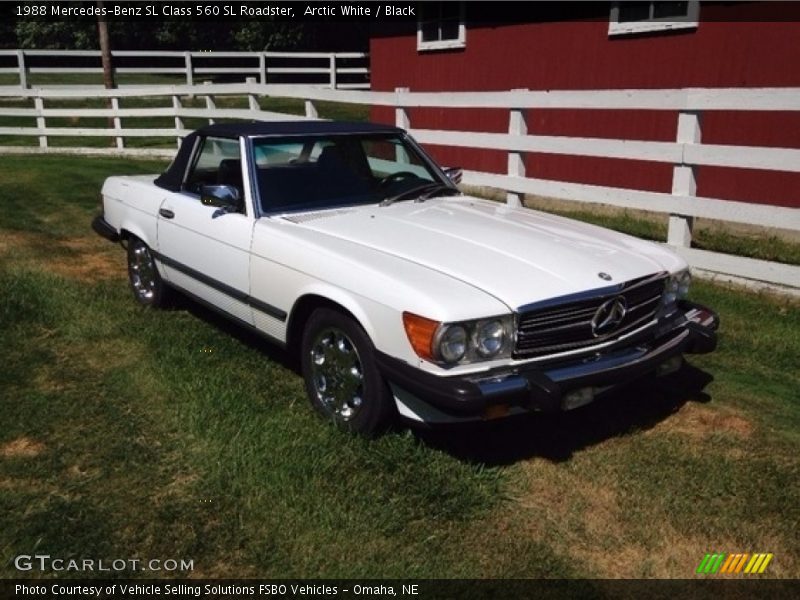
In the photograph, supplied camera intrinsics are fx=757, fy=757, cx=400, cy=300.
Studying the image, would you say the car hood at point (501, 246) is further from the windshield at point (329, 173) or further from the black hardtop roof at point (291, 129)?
the black hardtop roof at point (291, 129)

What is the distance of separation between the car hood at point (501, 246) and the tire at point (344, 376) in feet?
1.47

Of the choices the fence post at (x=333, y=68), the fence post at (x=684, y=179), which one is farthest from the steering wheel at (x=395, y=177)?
the fence post at (x=333, y=68)

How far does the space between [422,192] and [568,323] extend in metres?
1.81

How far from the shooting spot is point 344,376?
377 cm

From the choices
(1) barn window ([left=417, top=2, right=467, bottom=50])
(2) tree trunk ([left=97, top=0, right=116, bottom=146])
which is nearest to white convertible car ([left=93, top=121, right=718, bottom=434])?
(1) barn window ([left=417, top=2, right=467, bottom=50])

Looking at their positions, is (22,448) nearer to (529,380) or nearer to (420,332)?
(420,332)

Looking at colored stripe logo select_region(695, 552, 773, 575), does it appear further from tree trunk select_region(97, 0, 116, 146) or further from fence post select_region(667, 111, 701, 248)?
tree trunk select_region(97, 0, 116, 146)

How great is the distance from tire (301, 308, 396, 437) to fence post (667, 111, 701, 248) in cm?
399

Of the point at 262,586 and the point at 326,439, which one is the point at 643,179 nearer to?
the point at 326,439

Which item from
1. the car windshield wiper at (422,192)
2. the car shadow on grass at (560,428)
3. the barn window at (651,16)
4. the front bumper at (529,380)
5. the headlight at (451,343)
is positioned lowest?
the car shadow on grass at (560,428)

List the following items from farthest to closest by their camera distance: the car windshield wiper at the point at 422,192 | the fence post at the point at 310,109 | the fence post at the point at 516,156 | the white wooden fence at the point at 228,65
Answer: the white wooden fence at the point at 228,65
the fence post at the point at 310,109
the fence post at the point at 516,156
the car windshield wiper at the point at 422,192

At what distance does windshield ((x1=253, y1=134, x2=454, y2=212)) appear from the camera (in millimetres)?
4520

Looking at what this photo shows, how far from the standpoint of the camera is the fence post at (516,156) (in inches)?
315

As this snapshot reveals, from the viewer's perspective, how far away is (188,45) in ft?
151
